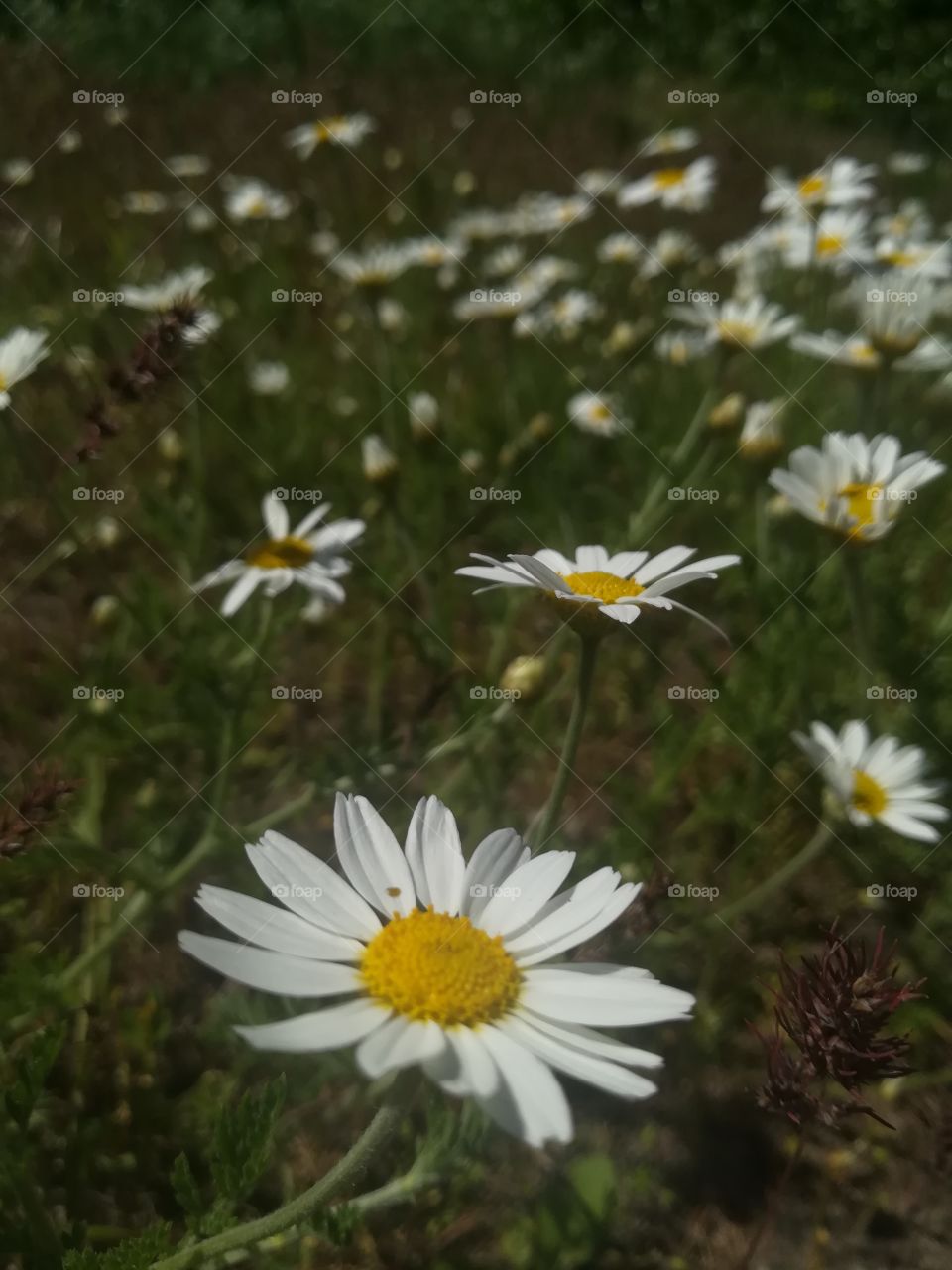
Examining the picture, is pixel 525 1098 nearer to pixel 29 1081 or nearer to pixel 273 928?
pixel 273 928

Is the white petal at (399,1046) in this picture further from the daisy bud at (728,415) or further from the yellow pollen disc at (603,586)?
the daisy bud at (728,415)

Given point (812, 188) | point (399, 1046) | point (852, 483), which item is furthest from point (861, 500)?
point (812, 188)

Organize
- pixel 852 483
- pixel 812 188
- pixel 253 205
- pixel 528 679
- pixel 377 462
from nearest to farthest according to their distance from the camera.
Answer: pixel 528 679
pixel 852 483
pixel 377 462
pixel 812 188
pixel 253 205

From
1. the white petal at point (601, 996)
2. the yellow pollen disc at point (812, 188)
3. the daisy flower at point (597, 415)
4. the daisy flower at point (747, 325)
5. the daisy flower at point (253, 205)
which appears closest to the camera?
the white petal at point (601, 996)

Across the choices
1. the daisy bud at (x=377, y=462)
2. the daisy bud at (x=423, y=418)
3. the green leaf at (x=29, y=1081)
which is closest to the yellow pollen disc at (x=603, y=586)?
the green leaf at (x=29, y=1081)

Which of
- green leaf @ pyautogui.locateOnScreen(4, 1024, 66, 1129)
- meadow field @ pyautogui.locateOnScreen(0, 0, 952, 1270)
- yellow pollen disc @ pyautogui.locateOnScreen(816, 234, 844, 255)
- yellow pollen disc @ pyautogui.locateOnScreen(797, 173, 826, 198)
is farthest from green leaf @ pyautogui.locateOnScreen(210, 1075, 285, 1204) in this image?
yellow pollen disc @ pyautogui.locateOnScreen(797, 173, 826, 198)

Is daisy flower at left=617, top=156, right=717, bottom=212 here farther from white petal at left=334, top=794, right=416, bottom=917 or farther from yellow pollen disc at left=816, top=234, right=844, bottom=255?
white petal at left=334, top=794, right=416, bottom=917
